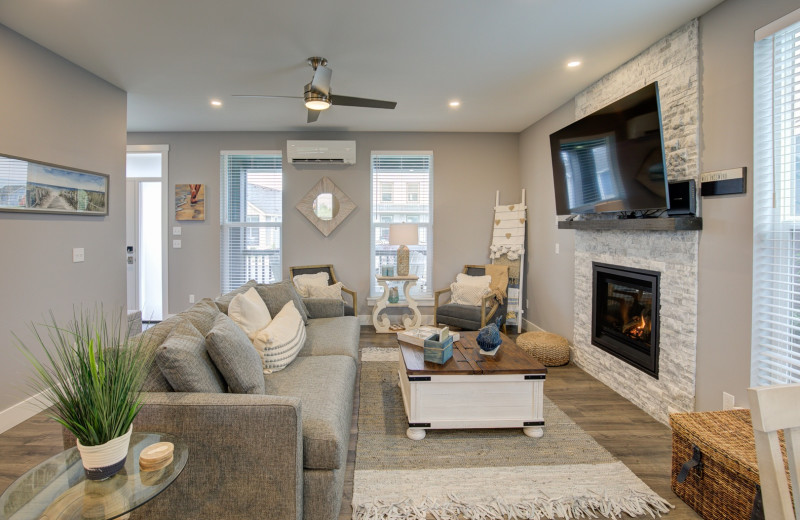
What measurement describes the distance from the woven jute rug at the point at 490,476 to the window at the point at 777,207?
0.99 m

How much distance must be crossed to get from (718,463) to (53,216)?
4.47 m

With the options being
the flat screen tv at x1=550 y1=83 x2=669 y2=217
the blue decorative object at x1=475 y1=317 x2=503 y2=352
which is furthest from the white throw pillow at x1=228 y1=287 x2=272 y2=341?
the flat screen tv at x1=550 y1=83 x2=669 y2=217

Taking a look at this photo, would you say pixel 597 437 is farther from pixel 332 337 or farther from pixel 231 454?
pixel 231 454

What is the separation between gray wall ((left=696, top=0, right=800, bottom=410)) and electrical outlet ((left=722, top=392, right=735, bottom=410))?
0.03 meters

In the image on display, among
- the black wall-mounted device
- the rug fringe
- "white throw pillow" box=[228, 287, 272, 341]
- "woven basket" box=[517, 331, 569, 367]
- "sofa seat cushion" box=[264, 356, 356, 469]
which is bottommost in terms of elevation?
the rug fringe

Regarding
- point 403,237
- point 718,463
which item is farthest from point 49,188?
point 718,463

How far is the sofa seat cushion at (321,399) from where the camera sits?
63.6 inches

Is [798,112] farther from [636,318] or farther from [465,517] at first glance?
[465,517]

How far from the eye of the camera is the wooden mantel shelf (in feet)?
8.09

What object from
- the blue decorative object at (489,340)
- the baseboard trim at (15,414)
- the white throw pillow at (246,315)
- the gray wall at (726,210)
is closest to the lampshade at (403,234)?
the blue decorative object at (489,340)

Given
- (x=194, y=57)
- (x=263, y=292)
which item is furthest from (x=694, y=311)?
(x=194, y=57)

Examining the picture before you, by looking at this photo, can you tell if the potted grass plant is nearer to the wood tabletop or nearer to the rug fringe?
the rug fringe

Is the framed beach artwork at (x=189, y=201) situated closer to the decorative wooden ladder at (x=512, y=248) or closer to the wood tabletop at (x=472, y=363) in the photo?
the wood tabletop at (x=472, y=363)

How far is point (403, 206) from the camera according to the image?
217 inches
